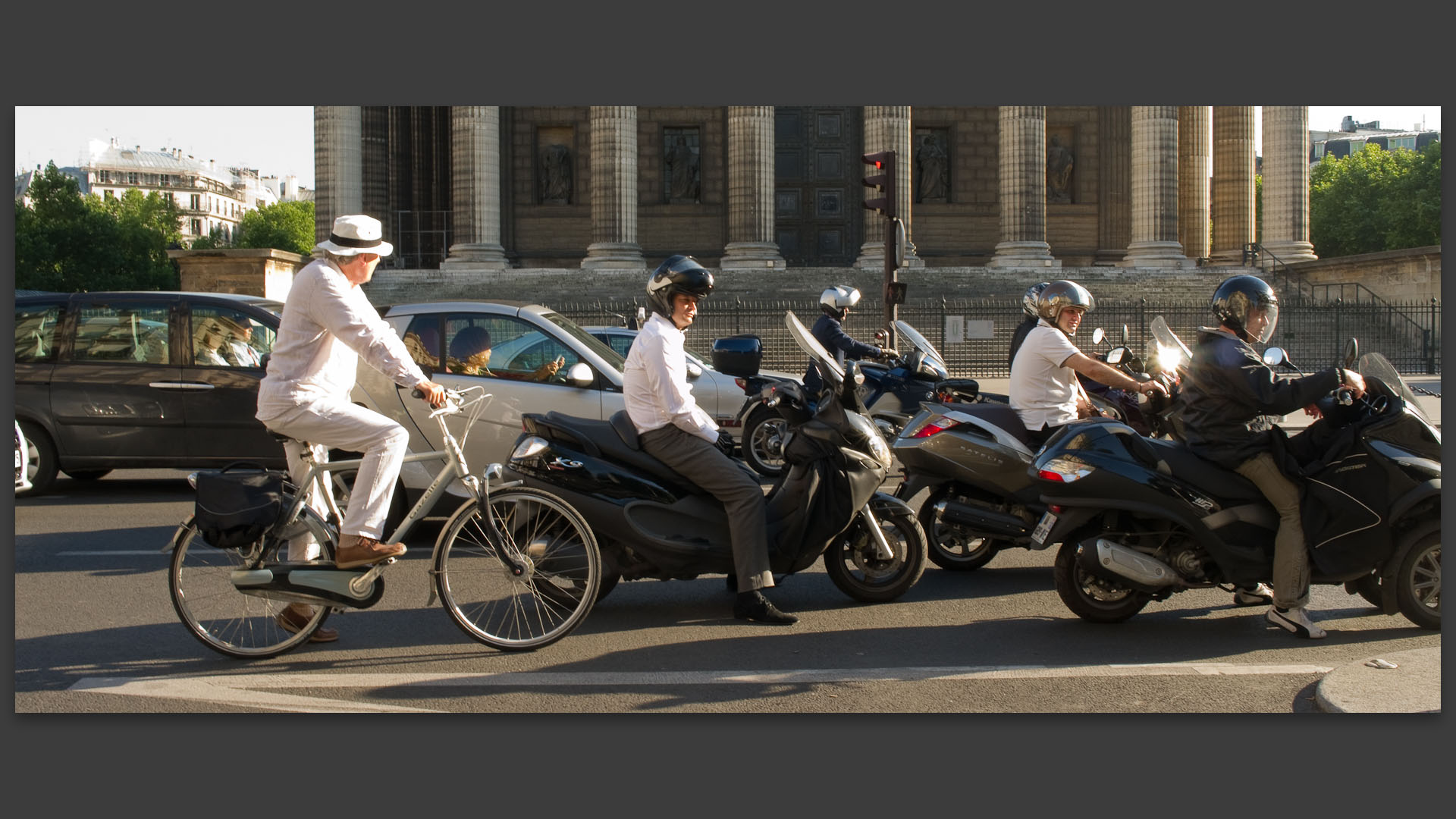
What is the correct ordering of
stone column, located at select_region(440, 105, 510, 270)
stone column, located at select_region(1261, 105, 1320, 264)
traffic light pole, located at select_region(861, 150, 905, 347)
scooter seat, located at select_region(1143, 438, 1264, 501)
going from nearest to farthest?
scooter seat, located at select_region(1143, 438, 1264, 501) < traffic light pole, located at select_region(861, 150, 905, 347) < stone column, located at select_region(1261, 105, 1320, 264) < stone column, located at select_region(440, 105, 510, 270)

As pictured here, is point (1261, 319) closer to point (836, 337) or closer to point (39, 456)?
point (836, 337)

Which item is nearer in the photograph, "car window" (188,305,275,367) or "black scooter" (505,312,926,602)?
"black scooter" (505,312,926,602)

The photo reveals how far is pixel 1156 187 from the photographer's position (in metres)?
34.2

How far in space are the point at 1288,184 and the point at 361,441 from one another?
1308 inches

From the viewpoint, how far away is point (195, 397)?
10.8 meters

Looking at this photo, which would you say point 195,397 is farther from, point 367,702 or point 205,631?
point 367,702

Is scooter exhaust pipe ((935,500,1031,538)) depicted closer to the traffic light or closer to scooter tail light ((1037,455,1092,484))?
scooter tail light ((1037,455,1092,484))

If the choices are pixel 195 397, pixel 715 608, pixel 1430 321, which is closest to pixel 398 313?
pixel 195 397

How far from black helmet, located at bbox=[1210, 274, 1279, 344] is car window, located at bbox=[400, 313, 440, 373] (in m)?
5.19

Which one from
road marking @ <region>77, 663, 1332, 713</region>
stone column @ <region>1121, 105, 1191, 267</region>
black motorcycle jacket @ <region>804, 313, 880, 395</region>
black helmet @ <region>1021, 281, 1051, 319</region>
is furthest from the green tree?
road marking @ <region>77, 663, 1332, 713</region>

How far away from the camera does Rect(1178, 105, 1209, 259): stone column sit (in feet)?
128

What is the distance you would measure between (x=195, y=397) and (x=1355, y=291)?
986 inches

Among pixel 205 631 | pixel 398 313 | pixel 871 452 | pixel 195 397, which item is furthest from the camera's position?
pixel 195 397

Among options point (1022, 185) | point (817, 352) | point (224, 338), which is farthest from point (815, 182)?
point (817, 352)
